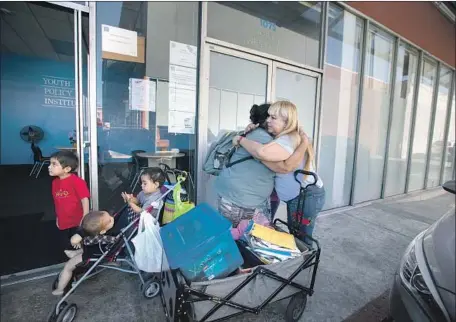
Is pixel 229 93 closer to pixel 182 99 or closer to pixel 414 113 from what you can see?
pixel 182 99

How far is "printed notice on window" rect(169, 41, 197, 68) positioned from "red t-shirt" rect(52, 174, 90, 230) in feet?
5.42

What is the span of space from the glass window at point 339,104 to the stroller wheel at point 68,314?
12.3ft

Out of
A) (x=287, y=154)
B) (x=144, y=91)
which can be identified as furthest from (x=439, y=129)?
(x=144, y=91)

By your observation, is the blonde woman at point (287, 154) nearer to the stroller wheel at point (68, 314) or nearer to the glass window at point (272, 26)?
the stroller wheel at point (68, 314)

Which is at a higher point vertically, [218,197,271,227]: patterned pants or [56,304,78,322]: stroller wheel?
[218,197,271,227]: patterned pants

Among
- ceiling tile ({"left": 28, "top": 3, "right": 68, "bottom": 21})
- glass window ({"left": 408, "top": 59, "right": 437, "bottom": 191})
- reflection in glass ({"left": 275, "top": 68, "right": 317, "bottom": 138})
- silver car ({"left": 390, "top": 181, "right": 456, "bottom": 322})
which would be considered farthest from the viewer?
glass window ({"left": 408, "top": 59, "right": 437, "bottom": 191})

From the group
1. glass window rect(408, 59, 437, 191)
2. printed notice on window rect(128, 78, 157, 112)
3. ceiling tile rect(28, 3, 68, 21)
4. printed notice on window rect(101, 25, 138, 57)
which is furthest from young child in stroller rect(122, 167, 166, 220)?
glass window rect(408, 59, 437, 191)

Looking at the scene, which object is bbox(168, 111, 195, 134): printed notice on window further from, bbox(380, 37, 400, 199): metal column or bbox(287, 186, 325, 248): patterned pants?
bbox(380, 37, 400, 199): metal column

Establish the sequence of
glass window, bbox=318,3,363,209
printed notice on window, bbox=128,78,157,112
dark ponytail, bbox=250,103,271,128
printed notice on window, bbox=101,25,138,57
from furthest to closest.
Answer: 1. glass window, bbox=318,3,363,209
2. printed notice on window, bbox=128,78,157,112
3. printed notice on window, bbox=101,25,138,57
4. dark ponytail, bbox=250,103,271,128

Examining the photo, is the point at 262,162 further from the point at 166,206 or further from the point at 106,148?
the point at 106,148

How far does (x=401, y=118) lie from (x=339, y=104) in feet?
8.04

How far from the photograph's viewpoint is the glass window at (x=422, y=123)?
631 centimetres

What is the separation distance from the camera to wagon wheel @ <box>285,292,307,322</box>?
180cm

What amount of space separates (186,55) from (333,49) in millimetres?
2649
